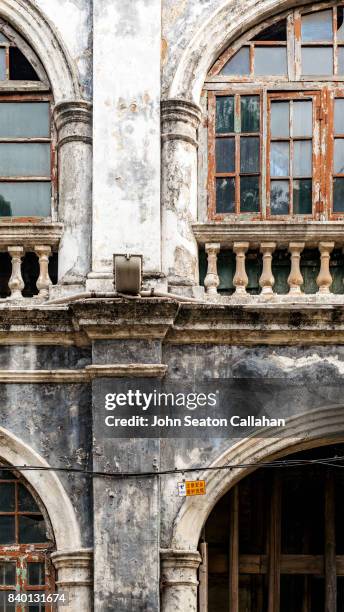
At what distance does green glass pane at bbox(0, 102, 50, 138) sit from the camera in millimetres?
9766

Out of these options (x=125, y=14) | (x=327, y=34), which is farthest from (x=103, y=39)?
(x=327, y=34)

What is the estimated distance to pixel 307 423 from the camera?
29.6 feet

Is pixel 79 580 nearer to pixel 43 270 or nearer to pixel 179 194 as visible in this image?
pixel 43 270

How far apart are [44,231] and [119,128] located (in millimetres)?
929

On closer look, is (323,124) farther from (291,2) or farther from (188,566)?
(188,566)

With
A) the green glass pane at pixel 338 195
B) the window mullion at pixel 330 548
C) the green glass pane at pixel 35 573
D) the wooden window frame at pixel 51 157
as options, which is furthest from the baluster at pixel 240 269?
the green glass pane at pixel 35 573

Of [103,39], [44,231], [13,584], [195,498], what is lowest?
[13,584]

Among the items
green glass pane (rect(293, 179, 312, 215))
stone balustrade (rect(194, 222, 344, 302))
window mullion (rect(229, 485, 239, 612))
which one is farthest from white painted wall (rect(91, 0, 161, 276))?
window mullion (rect(229, 485, 239, 612))

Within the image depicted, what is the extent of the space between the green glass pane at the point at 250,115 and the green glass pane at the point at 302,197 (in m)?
0.54

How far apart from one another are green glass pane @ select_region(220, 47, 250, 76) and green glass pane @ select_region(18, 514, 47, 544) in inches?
144

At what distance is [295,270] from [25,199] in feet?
6.93

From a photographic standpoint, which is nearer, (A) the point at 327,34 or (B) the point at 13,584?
(B) the point at 13,584

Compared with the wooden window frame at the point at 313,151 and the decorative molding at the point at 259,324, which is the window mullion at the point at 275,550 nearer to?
the decorative molding at the point at 259,324

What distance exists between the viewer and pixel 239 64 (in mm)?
9836
